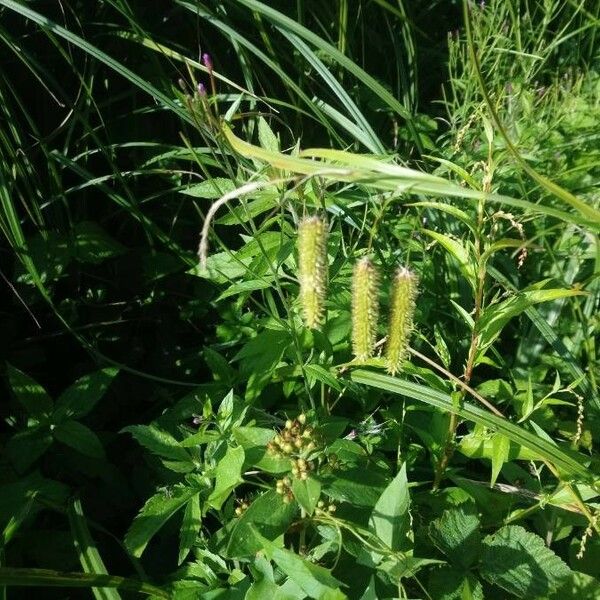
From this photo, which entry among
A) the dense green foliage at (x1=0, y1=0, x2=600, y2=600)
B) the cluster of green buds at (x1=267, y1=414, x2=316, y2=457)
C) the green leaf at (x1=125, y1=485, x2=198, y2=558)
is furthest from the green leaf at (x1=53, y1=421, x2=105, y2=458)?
the cluster of green buds at (x1=267, y1=414, x2=316, y2=457)

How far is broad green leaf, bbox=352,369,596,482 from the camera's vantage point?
1.30 meters

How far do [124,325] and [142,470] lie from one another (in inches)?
18.4

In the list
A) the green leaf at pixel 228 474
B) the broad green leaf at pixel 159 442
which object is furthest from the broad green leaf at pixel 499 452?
the broad green leaf at pixel 159 442

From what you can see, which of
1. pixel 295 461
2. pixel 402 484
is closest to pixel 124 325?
pixel 295 461

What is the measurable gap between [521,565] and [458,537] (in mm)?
130

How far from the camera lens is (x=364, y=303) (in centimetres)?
103

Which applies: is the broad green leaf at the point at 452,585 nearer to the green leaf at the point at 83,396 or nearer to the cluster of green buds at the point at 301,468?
the cluster of green buds at the point at 301,468

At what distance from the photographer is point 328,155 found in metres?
0.84

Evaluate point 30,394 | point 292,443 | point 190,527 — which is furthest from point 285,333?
point 30,394

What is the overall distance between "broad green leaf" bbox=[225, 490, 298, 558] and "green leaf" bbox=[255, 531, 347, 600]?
0.15 feet

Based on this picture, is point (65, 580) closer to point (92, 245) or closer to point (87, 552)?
point (87, 552)

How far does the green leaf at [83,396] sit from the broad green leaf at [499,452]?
0.86 metres

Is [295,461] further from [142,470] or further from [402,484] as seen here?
[142,470]

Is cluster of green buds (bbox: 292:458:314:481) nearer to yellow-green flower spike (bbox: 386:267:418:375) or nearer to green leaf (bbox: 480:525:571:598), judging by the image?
yellow-green flower spike (bbox: 386:267:418:375)
